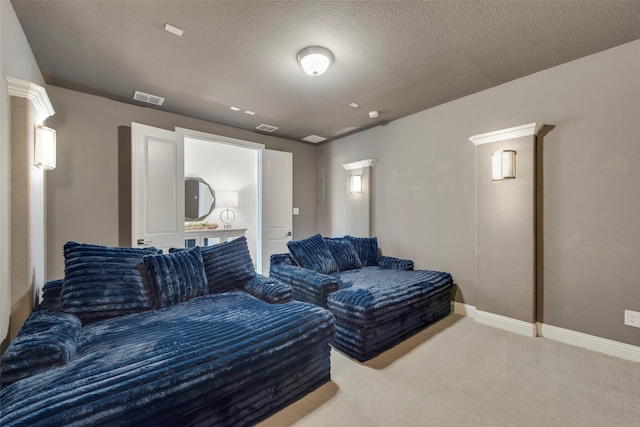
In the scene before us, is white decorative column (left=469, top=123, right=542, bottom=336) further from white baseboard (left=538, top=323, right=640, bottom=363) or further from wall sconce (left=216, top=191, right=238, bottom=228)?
wall sconce (left=216, top=191, right=238, bottom=228)

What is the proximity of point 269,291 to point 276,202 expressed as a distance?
8.03 ft

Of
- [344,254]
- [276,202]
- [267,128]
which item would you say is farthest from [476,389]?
[267,128]

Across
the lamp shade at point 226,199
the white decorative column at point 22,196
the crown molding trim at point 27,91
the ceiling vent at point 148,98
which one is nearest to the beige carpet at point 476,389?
the white decorative column at point 22,196

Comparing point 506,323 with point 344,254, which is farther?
point 344,254

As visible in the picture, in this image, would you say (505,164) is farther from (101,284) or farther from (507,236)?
(101,284)

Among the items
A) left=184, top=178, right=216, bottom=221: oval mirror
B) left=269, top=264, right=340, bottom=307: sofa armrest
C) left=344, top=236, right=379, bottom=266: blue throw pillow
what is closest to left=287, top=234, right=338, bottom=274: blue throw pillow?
left=269, top=264, right=340, bottom=307: sofa armrest

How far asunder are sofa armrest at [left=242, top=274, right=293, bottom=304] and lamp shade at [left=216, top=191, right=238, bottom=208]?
2.85 m

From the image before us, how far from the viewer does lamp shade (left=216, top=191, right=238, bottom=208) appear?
196 inches

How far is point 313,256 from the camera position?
3256 millimetres

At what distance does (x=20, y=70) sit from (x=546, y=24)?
3.89m

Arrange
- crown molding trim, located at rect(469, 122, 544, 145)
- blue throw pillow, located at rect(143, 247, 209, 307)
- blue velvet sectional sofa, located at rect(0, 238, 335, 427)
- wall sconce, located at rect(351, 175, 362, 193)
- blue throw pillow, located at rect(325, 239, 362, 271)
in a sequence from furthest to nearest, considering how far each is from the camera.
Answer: wall sconce, located at rect(351, 175, 362, 193) → blue throw pillow, located at rect(325, 239, 362, 271) → crown molding trim, located at rect(469, 122, 544, 145) → blue throw pillow, located at rect(143, 247, 209, 307) → blue velvet sectional sofa, located at rect(0, 238, 335, 427)

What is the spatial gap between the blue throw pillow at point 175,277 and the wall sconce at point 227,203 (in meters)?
2.75

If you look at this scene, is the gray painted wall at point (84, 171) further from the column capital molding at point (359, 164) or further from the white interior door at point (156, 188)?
the column capital molding at point (359, 164)

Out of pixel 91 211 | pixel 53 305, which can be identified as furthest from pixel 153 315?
pixel 91 211
